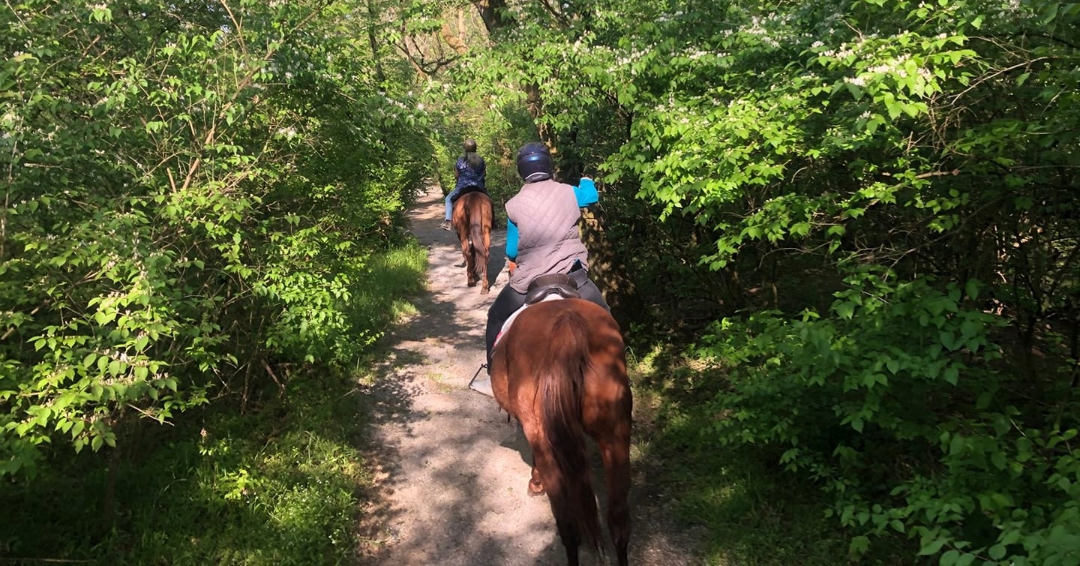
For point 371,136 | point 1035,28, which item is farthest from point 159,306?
point 1035,28

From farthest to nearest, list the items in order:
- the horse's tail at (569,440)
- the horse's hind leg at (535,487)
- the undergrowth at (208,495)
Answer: the horse's hind leg at (535,487)
the undergrowth at (208,495)
the horse's tail at (569,440)

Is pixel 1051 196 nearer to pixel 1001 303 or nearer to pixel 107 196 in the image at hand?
pixel 1001 303

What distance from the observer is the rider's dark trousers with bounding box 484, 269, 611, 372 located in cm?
462

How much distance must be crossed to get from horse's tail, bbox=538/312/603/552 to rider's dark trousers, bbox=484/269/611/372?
1150mm

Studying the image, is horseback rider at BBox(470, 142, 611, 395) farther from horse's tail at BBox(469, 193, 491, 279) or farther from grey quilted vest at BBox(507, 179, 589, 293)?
horse's tail at BBox(469, 193, 491, 279)

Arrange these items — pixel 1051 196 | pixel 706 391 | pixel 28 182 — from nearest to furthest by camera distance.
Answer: pixel 28 182, pixel 1051 196, pixel 706 391

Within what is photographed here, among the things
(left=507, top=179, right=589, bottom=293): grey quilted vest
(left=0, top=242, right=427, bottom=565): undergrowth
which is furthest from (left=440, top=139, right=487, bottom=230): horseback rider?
(left=507, top=179, right=589, bottom=293): grey quilted vest

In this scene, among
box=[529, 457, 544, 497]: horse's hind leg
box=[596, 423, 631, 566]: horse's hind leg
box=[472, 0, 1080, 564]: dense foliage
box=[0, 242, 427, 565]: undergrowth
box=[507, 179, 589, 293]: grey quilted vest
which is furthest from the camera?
box=[529, 457, 544, 497]: horse's hind leg

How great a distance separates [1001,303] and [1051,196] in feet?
2.44

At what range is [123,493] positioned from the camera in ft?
13.7

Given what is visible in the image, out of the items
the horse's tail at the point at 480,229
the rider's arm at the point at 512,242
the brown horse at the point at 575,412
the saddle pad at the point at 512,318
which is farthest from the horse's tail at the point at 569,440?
the horse's tail at the point at 480,229

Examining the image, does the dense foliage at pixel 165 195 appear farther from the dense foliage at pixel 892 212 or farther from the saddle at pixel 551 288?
the dense foliage at pixel 892 212

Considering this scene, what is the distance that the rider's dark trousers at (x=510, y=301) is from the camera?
4.62 m

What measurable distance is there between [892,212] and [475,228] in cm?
661
